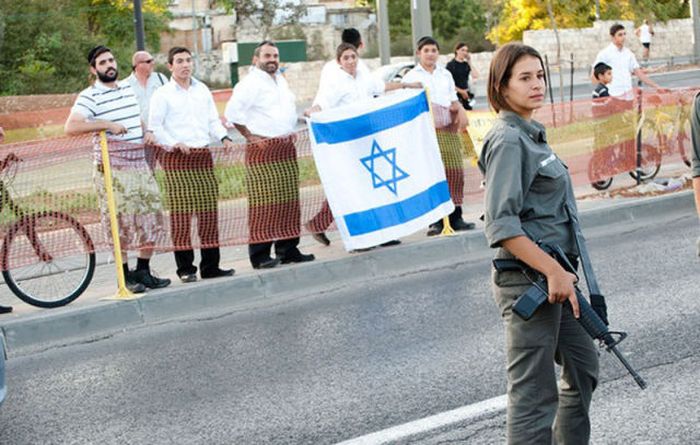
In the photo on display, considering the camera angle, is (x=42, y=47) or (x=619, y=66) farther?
(x=42, y=47)

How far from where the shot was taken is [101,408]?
726 centimetres

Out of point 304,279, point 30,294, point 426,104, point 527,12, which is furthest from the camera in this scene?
point 527,12

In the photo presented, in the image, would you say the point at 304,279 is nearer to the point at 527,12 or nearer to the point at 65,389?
the point at 65,389

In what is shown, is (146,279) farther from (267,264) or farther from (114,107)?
(114,107)

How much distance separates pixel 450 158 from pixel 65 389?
18.8ft

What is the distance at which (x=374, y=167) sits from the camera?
11391 mm

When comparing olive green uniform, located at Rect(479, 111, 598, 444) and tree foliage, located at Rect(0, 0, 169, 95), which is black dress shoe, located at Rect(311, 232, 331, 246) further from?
tree foliage, located at Rect(0, 0, 169, 95)

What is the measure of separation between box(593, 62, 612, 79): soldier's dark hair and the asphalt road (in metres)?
4.85

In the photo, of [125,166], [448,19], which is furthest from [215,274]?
[448,19]

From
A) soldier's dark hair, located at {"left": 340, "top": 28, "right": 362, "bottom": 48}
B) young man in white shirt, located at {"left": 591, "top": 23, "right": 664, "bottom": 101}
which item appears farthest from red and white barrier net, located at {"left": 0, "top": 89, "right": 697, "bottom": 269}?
young man in white shirt, located at {"left": 591, "top": 23, "right": 664, "bottom": 101}

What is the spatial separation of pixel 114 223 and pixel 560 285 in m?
6.42

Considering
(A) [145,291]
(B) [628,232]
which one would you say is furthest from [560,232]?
(B) [628,232]

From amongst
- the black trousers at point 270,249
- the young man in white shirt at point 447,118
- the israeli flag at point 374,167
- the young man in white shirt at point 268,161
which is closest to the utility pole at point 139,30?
the young man in white shirt at point 447,118

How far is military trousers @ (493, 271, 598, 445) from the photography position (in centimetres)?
459
